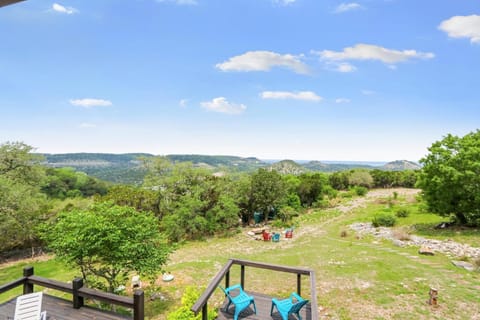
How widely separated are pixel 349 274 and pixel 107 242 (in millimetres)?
7826

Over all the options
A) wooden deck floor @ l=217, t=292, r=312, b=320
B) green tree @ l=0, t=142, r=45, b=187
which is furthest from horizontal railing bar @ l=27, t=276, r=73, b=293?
green tree @ l=0, t=142, r=45, b=187

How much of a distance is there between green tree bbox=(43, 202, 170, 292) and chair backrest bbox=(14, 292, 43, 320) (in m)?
1.44

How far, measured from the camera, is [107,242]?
18.5 feet

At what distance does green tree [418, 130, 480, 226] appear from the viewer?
11.2 metres

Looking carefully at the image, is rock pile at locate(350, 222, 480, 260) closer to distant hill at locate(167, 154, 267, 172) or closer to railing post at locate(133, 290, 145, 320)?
railing post at locate(133, 290, 145, 320)

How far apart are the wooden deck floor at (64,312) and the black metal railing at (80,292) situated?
0.14 metres

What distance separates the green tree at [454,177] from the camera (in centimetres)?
1123

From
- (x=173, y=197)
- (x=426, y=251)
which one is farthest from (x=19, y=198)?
(x=426, y=251)

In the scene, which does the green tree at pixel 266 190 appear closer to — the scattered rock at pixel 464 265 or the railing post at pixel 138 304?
the scattered rock at pixel 464 265

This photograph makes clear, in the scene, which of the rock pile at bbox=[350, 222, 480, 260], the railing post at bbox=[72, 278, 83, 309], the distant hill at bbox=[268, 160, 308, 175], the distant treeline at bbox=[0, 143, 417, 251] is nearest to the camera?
the railing post at bbox=[72, 278, 83, 309]

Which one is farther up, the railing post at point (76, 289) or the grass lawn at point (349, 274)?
the railing post at point (76, 289)

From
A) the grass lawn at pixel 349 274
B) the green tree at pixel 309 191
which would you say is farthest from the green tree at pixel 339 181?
the grass lawn at pixel 349 274

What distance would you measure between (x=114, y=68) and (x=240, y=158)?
91.9 metres

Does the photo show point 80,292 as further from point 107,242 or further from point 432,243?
point 432,243
